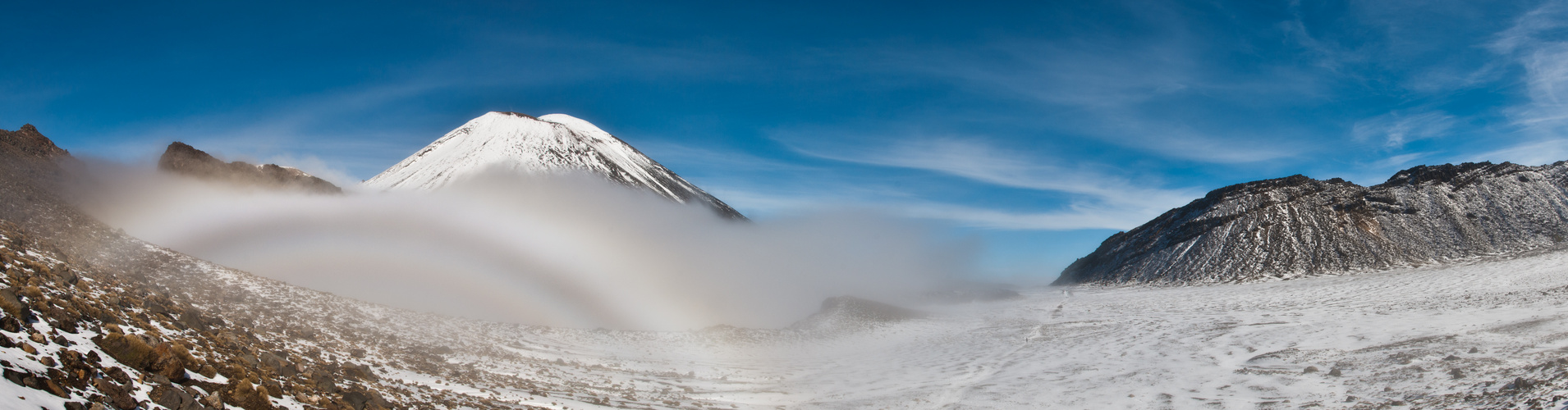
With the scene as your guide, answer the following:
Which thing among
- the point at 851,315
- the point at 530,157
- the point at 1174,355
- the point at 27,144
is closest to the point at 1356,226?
the point at 1174,355

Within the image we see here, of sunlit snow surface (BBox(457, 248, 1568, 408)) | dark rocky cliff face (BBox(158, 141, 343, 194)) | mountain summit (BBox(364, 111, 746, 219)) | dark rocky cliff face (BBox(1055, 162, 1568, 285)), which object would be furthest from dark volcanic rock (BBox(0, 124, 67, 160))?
mountain summit (BBox(364, 111, 746, 219))

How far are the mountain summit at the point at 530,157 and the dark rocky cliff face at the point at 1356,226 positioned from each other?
7881 cm

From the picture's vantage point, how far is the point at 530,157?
108 m

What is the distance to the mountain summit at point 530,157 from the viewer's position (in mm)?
100438

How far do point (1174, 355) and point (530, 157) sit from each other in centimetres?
10494

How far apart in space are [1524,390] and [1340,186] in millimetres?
Result: 59633

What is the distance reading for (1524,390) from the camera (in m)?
11.0

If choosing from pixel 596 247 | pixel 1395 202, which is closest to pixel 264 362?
pixel 596 247

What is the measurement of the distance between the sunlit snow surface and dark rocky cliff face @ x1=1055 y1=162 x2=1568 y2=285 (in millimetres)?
10366

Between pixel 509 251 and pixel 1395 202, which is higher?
pixel 1395 202

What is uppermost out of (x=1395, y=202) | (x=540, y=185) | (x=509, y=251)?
(x=540, y=185)

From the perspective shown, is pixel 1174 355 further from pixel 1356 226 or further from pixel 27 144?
pixel 1356 226

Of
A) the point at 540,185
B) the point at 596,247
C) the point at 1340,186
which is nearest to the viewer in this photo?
the point at 596,247

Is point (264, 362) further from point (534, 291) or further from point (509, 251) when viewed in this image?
point (509, 251)
